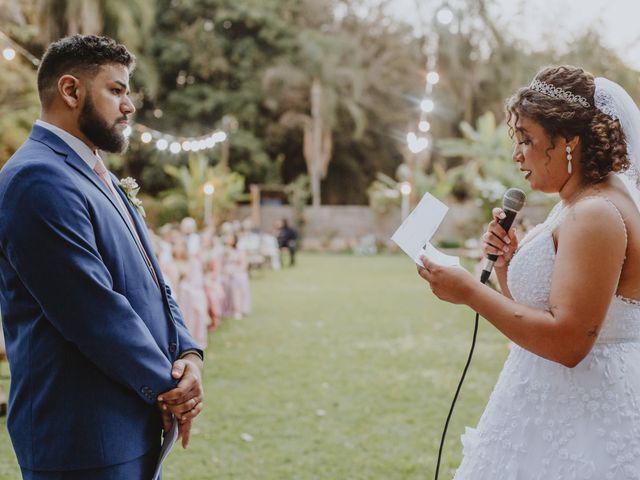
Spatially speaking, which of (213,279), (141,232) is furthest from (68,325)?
(213,279)

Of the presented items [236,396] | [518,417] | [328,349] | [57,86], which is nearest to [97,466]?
[57,86]

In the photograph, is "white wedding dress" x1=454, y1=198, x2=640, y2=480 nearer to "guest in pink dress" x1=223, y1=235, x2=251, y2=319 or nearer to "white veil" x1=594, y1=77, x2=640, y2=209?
"white veil" x1=594, y1=77, x2=640, y2=209

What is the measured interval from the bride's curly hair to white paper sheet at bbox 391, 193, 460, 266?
0.42 meters

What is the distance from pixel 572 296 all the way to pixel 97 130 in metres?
1.62

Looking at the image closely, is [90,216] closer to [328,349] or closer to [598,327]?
[598,327]

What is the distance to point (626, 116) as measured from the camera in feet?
6.43

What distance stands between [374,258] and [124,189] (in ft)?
79.5

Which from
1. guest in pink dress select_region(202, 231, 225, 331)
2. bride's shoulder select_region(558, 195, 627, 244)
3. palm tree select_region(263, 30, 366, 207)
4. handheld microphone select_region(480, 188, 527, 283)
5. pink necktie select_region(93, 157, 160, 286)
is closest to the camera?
bride's shoulder select_region(558, 195, 627, 244)

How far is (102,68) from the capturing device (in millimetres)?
2111

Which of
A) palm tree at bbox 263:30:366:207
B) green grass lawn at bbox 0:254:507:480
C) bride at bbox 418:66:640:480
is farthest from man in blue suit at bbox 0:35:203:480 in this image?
palm tree at bbox 263:30:366:207

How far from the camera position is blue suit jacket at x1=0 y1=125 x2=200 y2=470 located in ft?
6.00

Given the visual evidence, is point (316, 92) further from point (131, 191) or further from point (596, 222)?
point (596, 222)

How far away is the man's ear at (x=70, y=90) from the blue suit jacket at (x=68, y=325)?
0.14 m

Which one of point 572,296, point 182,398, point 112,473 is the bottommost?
point 112,473
